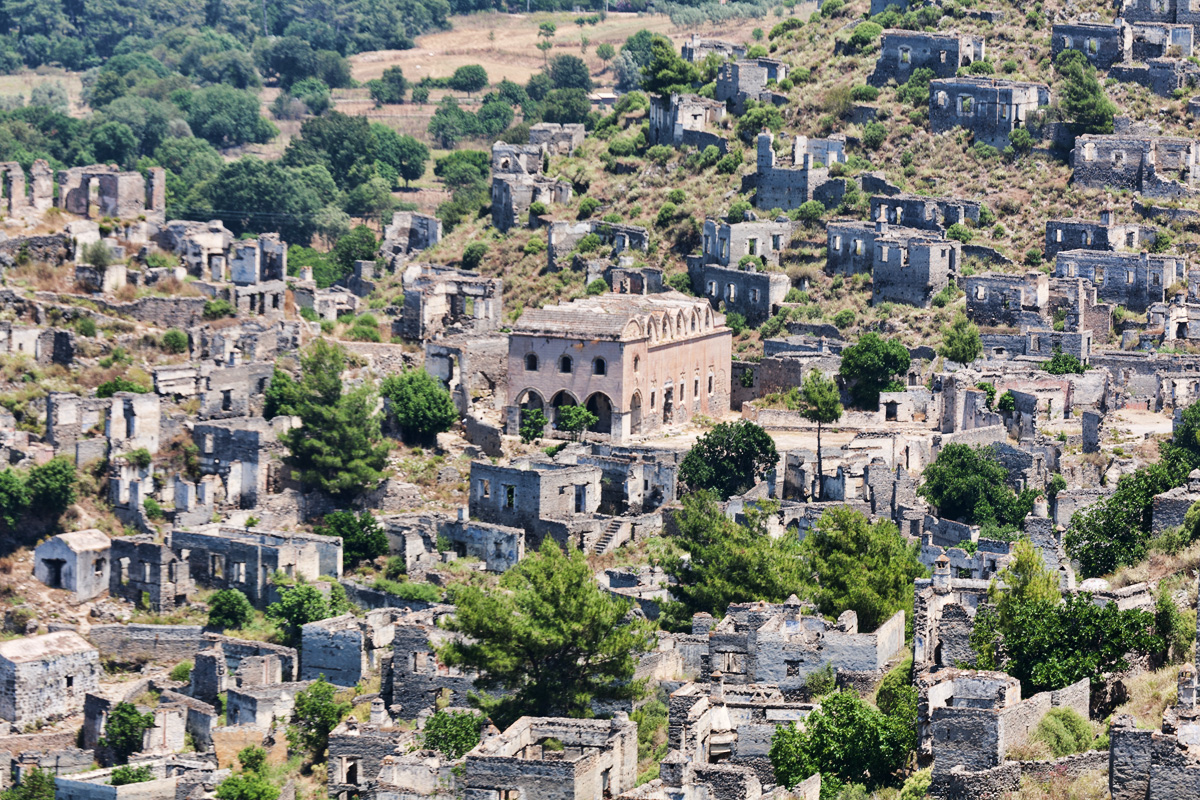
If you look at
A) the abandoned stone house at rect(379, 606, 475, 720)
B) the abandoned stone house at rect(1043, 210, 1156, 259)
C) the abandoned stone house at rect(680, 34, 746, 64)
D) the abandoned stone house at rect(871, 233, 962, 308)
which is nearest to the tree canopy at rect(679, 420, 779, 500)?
the abandoned stone house at rect(871, 233, 962, 308)

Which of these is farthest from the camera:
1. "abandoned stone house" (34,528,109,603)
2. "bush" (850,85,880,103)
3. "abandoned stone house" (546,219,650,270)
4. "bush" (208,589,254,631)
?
"bush" (850,85,880,103)

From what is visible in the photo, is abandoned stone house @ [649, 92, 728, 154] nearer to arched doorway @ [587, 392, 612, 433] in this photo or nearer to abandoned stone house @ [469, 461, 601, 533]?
arched doorway @ [587, 392, 612, 433]

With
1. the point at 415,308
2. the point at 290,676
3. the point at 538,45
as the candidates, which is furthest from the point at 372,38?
the point at 290,676

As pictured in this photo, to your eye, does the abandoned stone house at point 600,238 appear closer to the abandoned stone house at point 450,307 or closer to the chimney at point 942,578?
the abandoned stone house at point 450,307

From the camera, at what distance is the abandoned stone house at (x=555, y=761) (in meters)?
46.4

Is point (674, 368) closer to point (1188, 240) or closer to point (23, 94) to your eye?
point (1188, 240)

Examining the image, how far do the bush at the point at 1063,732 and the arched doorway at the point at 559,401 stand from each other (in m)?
36.1

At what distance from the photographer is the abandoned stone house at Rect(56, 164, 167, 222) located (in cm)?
9006

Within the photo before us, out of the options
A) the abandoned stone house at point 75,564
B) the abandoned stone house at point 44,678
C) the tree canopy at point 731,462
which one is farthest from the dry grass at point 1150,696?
the abandoned stone house at point 75,564

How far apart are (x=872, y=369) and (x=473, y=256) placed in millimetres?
23256

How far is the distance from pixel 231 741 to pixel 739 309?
1291 inches

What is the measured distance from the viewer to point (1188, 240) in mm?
86250

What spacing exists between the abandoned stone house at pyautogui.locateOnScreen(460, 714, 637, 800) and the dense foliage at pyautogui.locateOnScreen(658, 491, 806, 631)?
26.6 feet

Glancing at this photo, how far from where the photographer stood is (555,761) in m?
46.8
